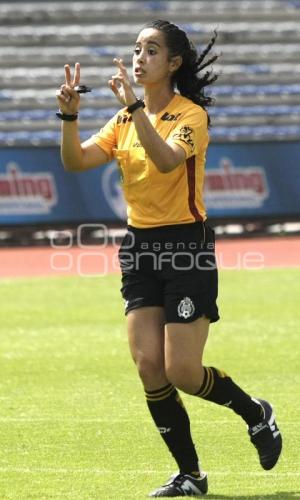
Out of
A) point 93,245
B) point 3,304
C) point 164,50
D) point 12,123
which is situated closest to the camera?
point 164,50

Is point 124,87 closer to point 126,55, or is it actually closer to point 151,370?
point 151,370

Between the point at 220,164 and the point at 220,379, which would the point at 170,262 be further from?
the point at 220,164

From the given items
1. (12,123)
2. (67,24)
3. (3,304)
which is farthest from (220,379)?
(67,24)

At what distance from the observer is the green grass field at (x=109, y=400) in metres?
6.70

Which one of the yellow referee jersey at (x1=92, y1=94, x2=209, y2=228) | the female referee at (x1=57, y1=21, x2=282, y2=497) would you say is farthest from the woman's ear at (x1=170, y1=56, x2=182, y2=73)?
the yellow referee jersey at (x1=92, y1=94, x2=209, y2=228)

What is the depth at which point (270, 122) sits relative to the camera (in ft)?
91.5

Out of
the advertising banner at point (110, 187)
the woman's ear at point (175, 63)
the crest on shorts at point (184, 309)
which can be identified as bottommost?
the advertising banner at point (110, 187)

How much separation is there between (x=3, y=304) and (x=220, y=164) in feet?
28.6

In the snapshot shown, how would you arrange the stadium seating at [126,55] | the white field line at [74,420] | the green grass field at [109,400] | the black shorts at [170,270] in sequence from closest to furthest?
the black shorts at [170,270], the green grass field at [109,400], the white field line at [74,420], the stadium seating at [126,55]

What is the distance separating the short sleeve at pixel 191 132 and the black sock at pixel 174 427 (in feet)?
3.93

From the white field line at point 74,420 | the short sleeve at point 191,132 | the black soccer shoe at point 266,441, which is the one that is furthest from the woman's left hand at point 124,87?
the white field line at point 74,420

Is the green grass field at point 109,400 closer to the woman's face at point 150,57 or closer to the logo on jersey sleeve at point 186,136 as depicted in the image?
the logo on jersey sleeve at point 186,136

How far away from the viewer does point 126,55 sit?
95.4 feet

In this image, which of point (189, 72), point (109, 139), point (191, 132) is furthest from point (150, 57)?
point (109, 139)
